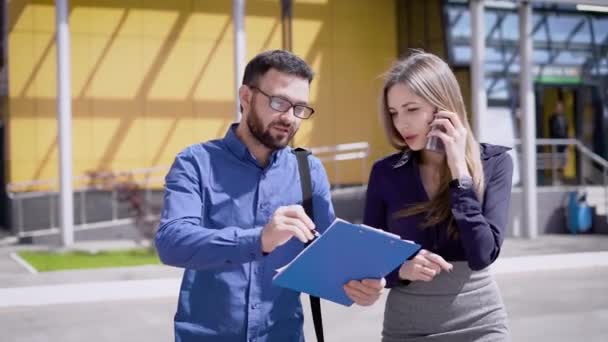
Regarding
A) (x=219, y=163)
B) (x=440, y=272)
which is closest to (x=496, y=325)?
(x=440, y=272)

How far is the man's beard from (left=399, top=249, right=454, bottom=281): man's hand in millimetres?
597

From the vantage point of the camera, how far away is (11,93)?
54.2 ft

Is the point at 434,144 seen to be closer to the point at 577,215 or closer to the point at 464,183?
the point at 464,183

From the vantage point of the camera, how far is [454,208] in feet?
7.42

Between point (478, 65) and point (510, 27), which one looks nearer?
point (478, 65)

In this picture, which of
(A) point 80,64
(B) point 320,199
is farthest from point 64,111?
(B) point 320,199

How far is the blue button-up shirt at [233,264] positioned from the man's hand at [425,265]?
0.41 metres

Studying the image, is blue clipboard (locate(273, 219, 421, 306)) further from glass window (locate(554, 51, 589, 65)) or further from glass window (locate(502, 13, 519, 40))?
glass window (locate(554, 51, 589, 65))

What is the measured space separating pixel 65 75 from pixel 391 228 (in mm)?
12912

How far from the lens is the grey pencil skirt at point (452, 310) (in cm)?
234

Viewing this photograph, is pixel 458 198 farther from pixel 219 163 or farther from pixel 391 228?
pixel 219 163

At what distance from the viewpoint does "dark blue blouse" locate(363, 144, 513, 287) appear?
2246 mm

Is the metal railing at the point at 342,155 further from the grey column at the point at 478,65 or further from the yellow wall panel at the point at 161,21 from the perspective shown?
the yellow wall panel at the point at 161,21

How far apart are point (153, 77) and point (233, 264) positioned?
16.2 m
